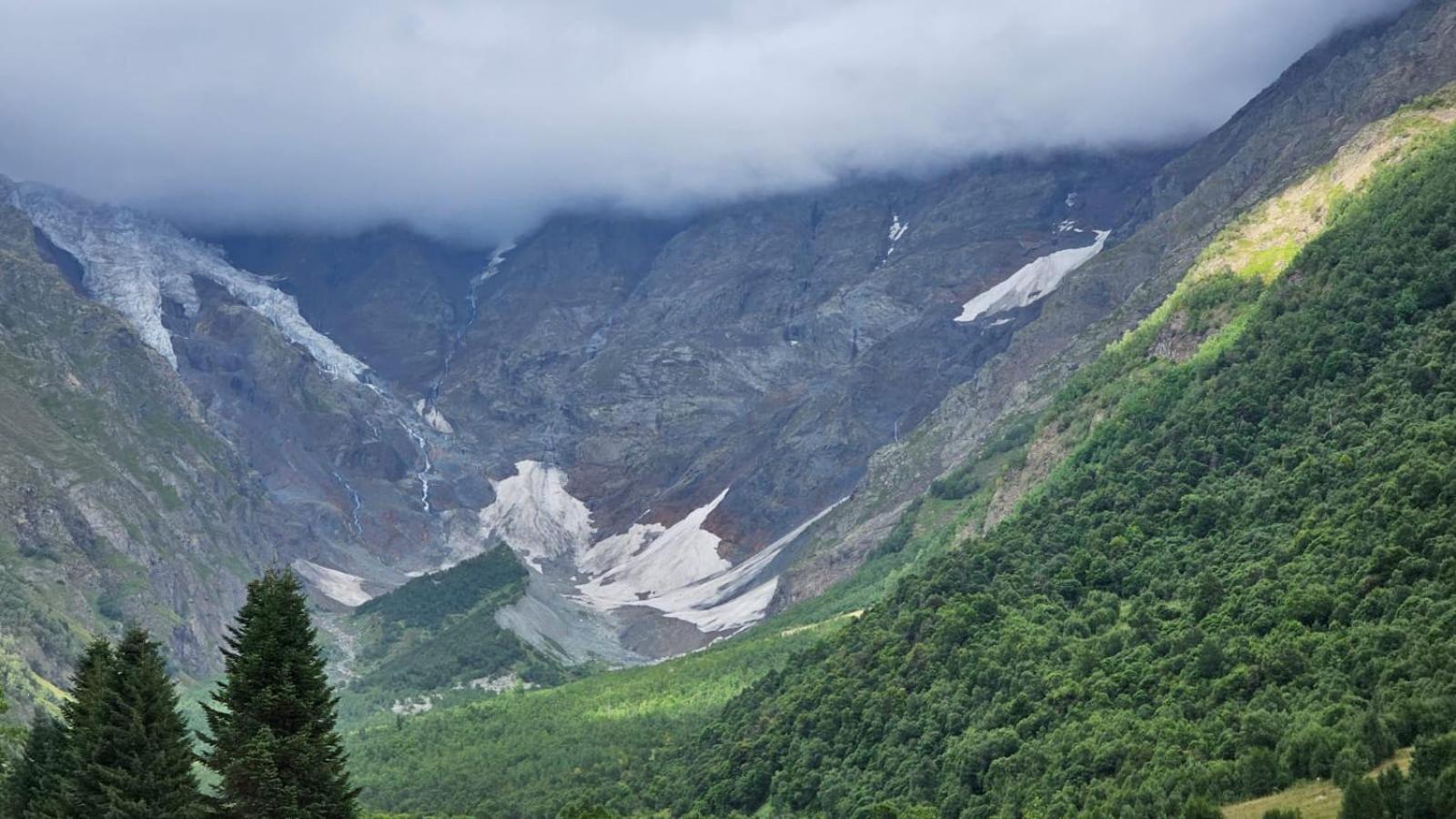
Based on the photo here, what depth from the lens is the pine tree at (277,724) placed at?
3007 inches

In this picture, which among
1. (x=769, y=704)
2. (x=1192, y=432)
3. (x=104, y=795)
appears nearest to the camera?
(x=104, y=795)

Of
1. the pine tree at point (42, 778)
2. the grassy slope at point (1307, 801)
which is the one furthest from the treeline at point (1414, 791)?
the pine tree at point (42, 778)

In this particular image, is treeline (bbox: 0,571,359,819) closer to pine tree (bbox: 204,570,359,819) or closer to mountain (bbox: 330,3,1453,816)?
pine tree (bbox: 204,570,359,819)

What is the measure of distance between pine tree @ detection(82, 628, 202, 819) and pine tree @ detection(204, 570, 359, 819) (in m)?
1.53

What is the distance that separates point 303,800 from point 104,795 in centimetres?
801

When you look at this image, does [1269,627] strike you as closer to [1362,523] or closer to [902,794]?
[1362,523]

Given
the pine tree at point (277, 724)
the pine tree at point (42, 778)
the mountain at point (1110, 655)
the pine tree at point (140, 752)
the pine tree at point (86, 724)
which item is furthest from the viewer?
the mountain at point (1110, 655)

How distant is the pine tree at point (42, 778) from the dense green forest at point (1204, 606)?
55760 millimetres

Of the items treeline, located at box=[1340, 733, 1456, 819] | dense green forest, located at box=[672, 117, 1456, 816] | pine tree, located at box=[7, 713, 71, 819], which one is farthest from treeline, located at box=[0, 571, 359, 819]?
dense green forest, located at box=[672, 117, 1456, 816]

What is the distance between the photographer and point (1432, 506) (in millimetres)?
114688

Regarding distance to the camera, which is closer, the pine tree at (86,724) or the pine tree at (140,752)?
the pine tree at (140,752)

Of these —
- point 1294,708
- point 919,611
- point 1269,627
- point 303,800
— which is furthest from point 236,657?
point 919,611

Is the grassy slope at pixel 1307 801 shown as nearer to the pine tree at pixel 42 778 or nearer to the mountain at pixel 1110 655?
the mountain at pixel 1110 655

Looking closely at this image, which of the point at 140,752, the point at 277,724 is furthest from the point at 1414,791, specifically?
the point at 140,752
